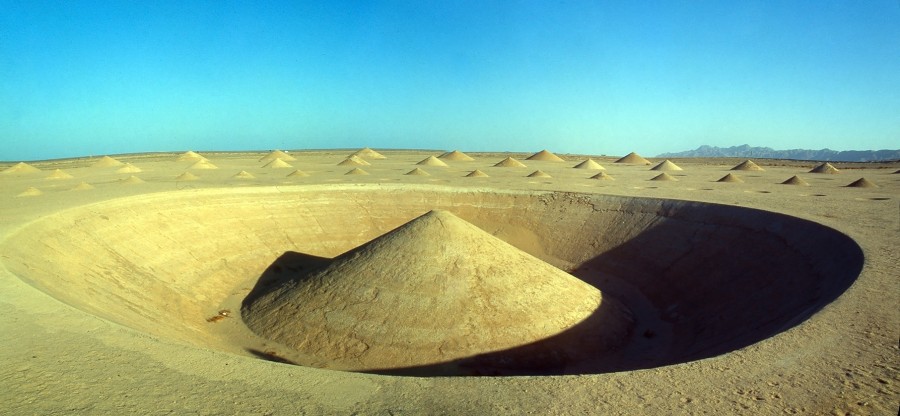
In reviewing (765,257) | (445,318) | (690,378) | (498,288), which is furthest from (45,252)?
(765,257)

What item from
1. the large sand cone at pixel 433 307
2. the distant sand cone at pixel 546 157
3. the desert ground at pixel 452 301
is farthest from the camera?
the distant sand cone at pixel 546 157

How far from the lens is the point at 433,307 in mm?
12156

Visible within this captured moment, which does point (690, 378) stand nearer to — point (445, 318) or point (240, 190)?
point (445, 318)

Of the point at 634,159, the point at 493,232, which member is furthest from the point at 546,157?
the point at 493,232

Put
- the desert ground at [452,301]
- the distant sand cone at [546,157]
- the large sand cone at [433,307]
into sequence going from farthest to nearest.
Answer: the distant sand cone at [546,157]
the large sand cone at [433,307]
the desert ground at [452,301]

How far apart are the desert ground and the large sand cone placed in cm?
6

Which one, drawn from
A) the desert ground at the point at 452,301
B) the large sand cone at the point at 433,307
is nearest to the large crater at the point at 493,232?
the desert ground at the point at 452,301

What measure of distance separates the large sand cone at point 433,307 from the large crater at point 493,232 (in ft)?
1.07

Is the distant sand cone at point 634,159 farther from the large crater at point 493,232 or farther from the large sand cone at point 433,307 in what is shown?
the large sand cone at point 433,307

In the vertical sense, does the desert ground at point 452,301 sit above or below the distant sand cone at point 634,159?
below

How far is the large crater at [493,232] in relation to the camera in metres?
11.4

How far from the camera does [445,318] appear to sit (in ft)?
Result: 39.3

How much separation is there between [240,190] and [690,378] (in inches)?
803

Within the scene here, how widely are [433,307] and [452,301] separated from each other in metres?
0.48
